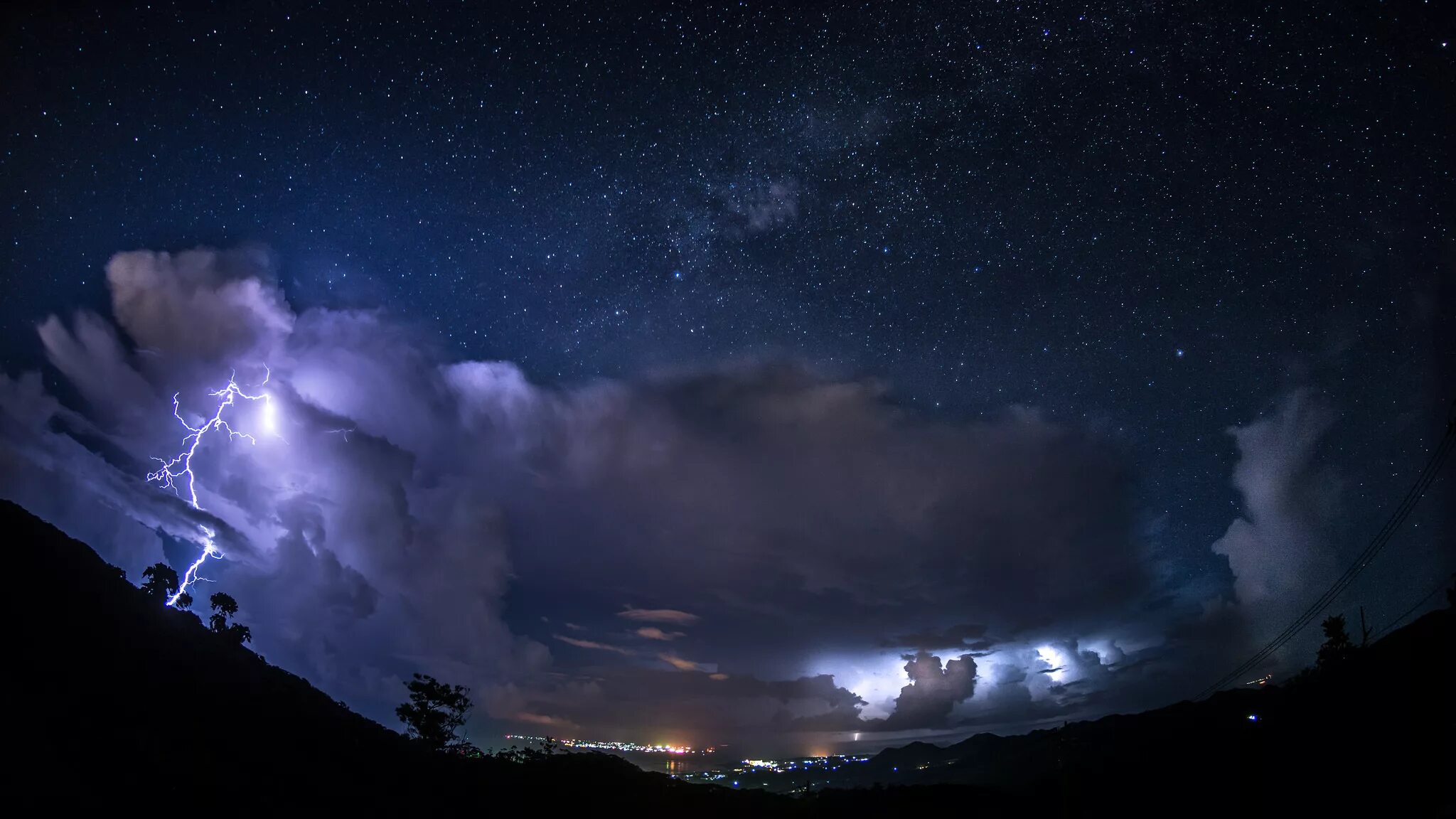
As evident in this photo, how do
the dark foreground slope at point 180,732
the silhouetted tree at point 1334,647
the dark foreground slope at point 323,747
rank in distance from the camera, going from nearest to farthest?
the dark foreground slope at point 180,732
the dark foreground slope at point 323,747
the silhouetted tree at point 1334,647

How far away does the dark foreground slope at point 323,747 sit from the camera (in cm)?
3141

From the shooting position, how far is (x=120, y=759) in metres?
30.7

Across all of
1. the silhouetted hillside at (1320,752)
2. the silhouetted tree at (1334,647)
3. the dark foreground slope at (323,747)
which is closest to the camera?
the dark foreground slope at (323,747)

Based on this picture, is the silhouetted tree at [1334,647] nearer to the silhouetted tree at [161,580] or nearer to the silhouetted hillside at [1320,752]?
the silhouetted hillside at [1320,752]

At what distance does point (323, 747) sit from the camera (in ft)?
147

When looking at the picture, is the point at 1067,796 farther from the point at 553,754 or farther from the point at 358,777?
the point at 553,754

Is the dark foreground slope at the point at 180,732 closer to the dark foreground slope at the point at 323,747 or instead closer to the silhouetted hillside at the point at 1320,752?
the dark foreground slope at the point at 323,747

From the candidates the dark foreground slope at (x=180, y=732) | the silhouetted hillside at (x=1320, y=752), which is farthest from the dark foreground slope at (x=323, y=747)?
the silhouetted hillside at (x=1320, y=752)

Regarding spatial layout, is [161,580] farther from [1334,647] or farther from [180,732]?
[1334,647]

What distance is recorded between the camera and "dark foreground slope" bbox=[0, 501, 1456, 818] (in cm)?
3141

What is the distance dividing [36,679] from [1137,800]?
114m

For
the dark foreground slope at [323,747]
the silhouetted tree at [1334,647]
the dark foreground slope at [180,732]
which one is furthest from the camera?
the silhouetted tree at [1334,647]

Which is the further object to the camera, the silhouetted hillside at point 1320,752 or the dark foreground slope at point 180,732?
the silhouetted hillside at point 1320,752

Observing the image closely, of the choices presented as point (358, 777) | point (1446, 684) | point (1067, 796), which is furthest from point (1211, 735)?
point (358, 777)
